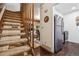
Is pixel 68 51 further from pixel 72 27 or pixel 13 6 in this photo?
pixel 13 6

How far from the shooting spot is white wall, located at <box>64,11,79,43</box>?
5.89 ft

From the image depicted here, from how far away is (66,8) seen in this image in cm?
181

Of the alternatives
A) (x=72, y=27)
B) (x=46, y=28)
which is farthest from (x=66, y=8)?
(x=46, y=28)

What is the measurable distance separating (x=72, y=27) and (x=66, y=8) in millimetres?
276

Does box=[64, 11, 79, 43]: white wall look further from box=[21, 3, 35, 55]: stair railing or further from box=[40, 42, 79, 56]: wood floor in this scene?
box=[21, 3, 35, 55]: stair railing

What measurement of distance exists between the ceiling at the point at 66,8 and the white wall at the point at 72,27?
0.05m

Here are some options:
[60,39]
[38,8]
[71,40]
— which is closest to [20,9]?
[38,8]

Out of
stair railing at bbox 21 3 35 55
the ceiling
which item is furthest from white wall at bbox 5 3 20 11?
the ceiling

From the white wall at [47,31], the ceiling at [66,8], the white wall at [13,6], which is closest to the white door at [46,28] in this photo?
the white wall at [47,31]

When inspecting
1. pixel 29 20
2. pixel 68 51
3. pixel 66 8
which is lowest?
pixel 68 51

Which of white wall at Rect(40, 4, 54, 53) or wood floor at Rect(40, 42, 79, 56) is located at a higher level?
white wall at Rect(40, 4, 54, 53)

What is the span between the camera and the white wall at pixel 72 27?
1.79m

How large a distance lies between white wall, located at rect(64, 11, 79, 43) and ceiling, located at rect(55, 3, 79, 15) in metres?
0.05

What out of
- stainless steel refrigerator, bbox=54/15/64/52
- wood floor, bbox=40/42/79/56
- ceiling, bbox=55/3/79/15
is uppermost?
ceiling, bbox=55/3/79/15
